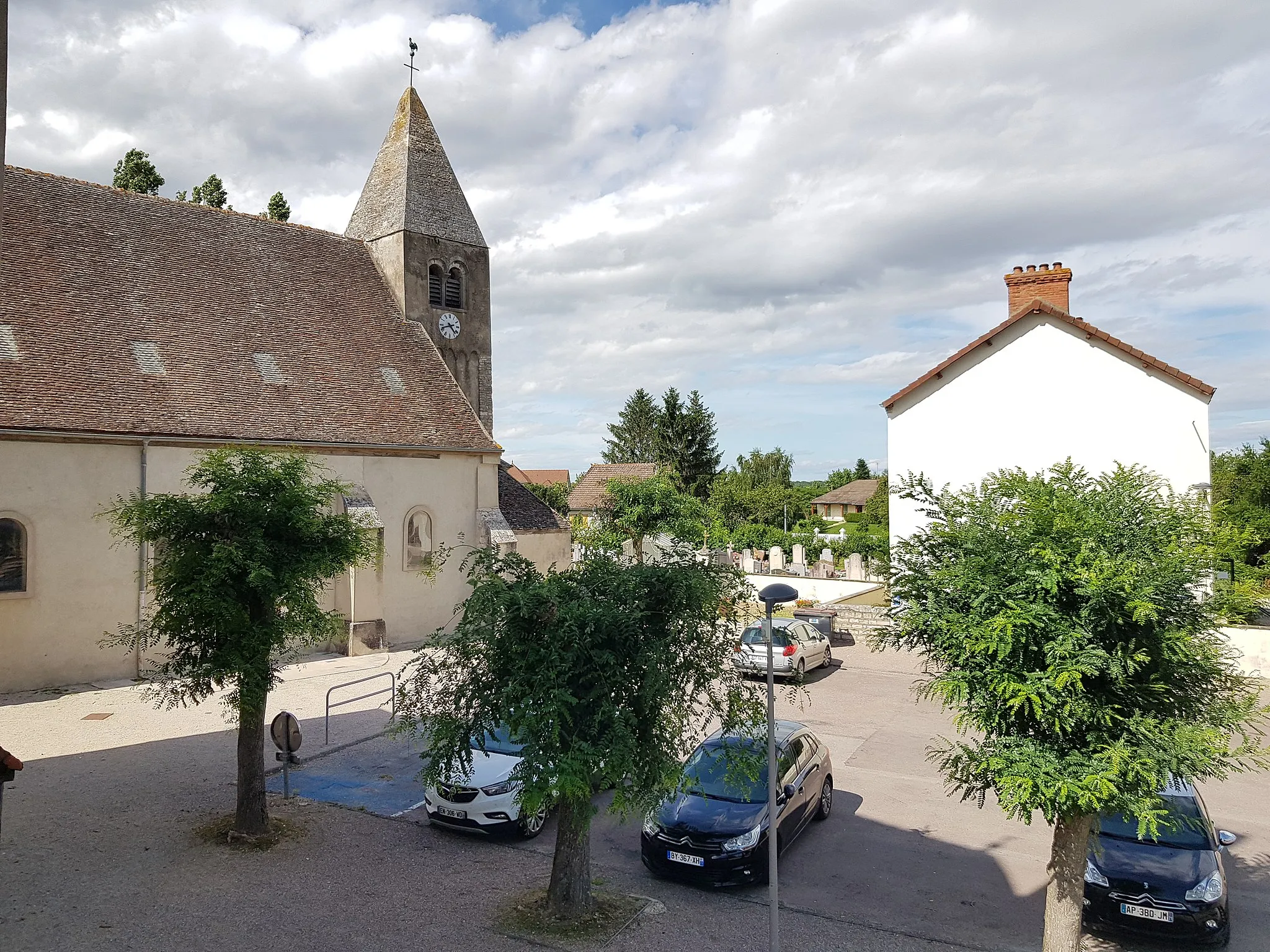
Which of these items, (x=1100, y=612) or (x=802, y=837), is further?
(x=802, y=837)

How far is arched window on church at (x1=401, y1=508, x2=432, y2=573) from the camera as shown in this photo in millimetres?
24672

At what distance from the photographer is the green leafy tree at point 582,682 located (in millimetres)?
7805

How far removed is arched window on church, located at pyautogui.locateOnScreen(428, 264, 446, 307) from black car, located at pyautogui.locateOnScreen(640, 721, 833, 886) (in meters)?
21.6

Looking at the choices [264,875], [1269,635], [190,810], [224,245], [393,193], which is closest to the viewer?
[264,875]

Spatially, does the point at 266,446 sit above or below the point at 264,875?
above

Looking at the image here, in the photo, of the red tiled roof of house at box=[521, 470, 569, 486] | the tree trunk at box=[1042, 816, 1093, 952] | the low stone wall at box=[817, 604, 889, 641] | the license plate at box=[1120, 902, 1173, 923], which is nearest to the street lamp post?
the tree trunk at box=[1042, 816, 1093, 952]

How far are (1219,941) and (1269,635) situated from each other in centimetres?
1467

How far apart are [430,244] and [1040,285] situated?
62.3 ft

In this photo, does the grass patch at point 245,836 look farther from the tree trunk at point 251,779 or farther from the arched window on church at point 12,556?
the arched window on church at point 12,556

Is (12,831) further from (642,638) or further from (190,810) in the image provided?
(642,638)

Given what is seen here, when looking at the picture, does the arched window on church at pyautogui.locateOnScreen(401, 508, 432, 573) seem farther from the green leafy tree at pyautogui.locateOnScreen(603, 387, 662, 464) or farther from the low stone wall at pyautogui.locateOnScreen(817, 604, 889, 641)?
the green leafy tree at pyautogui.locateOnScreen(603, 387, 662, 464)

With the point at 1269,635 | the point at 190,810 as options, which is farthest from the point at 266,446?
the point at 1269,635

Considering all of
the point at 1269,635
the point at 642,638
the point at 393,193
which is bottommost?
the point at 1269,635

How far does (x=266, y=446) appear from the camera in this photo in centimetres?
2116
